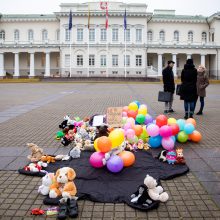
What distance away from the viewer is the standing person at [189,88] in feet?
39.4

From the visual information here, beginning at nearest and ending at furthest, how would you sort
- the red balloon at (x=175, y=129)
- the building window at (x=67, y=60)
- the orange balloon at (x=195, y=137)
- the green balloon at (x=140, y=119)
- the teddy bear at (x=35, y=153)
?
the teddy bear at (x=35, y=153), the red balloon at (x=175, y=129), the orange balloon at (x=195, y=137), the green balloon at (x=140, y=119), the building window at (x=67, y=60)

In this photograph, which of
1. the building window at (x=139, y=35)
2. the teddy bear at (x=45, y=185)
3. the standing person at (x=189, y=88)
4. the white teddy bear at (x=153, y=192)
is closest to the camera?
the white teddy bear at (x=153, y=192)

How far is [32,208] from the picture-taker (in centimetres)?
457

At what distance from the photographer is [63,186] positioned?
4.97 meters

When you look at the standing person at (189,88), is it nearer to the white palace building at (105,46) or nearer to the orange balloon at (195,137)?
the orange balloon at (195,137)

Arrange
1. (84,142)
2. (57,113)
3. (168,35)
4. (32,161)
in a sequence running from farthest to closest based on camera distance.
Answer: (168,35), (57,113), (84,142), (32,161)

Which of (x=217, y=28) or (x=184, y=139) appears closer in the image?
(x=184, y=139)

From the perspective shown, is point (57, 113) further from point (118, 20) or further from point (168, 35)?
point (168, 35)

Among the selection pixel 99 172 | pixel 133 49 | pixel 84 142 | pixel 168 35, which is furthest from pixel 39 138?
pixel 168 35

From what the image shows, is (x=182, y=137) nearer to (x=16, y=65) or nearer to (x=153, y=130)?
(x=153, y=130)

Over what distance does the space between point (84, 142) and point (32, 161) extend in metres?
1.63

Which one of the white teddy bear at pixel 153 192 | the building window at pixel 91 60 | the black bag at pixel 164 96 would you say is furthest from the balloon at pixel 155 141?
the building window at pixel 91 60

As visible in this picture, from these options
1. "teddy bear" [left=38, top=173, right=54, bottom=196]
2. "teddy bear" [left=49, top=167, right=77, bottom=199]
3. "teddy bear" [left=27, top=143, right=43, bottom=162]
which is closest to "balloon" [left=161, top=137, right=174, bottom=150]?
"teddy bear" [left=27, top=143, right=43, bottom=162]

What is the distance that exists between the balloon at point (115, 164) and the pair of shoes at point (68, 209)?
1365mm
